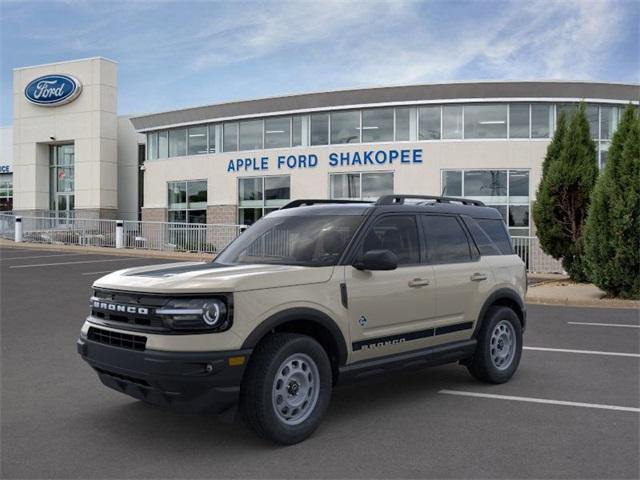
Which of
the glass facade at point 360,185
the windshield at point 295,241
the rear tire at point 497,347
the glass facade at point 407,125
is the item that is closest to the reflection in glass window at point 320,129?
the glass facade at point 407,125

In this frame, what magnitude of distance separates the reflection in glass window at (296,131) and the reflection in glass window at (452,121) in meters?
6.21

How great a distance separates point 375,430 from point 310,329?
909mm

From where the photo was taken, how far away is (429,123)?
2583cm

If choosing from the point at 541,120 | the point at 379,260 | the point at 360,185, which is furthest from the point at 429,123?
the point at 379,260

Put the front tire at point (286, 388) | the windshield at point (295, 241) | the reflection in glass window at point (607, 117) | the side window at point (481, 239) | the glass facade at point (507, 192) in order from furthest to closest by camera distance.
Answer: the reflection in glass window at point (607, 117) < the glass facade at point (507, 192) < the side window at point (481, 239) < the windshield at point (295, 241) < the front tire at point (286, 388)

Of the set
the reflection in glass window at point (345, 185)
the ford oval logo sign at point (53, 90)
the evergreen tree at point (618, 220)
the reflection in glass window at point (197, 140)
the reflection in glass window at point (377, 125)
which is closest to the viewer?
the evergreen tree at point (618, 220)

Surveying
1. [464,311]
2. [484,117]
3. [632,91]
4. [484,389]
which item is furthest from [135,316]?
[632,91]

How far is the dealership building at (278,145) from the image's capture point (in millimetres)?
24891

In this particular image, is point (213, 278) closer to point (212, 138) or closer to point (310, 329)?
point (310, 329)

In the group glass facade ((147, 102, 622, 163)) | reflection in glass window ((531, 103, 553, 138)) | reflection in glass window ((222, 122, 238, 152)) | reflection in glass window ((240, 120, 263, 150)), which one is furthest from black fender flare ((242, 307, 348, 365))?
reflection in glass window ((222, 122, 238, 152))

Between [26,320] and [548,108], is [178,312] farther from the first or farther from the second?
[548,108]

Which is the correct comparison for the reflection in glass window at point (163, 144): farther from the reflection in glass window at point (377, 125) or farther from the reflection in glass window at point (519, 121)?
the reflection in glass window at point (519, 121)

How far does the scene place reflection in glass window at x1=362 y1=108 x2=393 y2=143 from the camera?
86.8 ft

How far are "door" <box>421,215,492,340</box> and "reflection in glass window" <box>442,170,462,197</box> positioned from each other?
63.3 ft
